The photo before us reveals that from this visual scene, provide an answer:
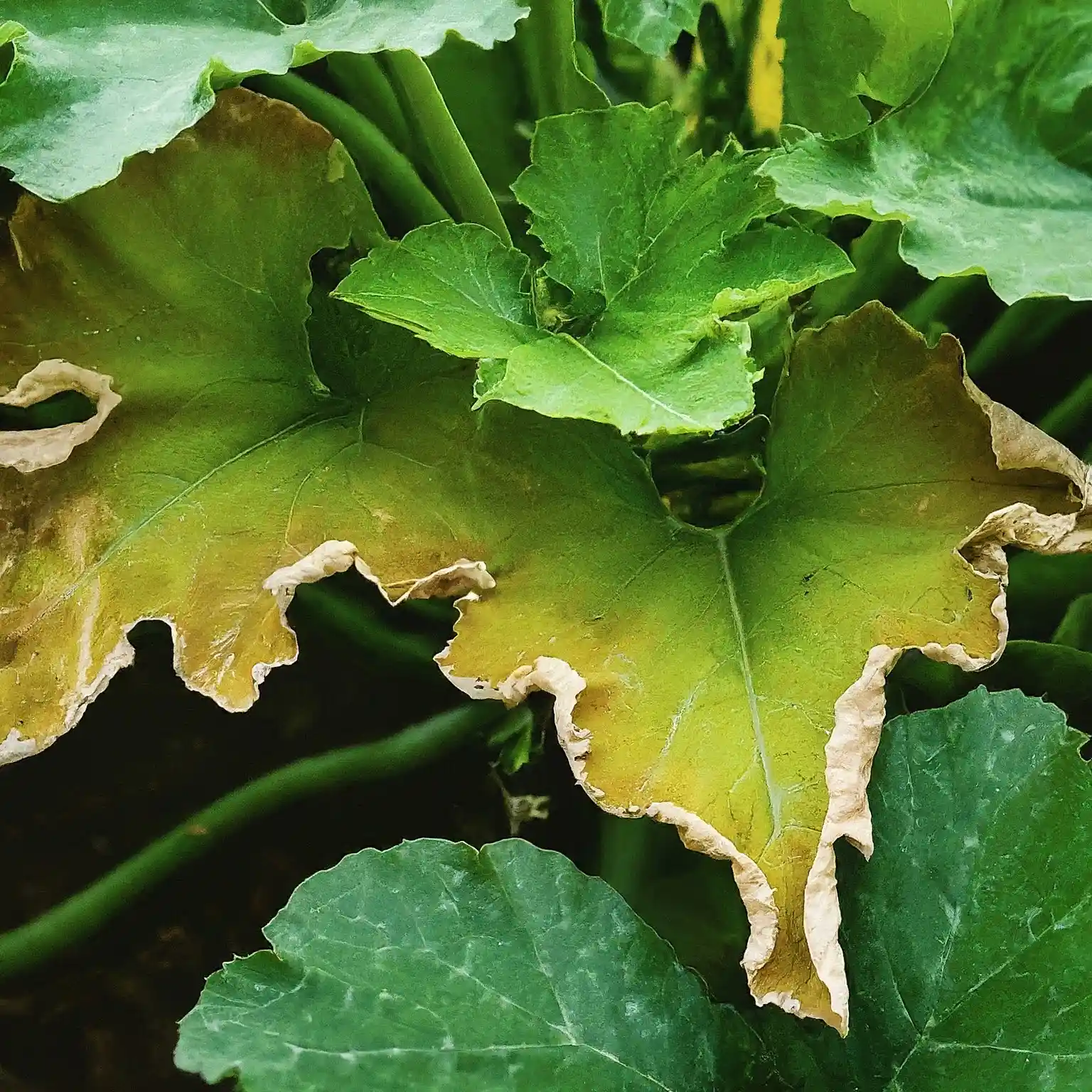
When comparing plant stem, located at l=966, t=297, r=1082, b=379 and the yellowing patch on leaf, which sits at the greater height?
the yellowing patch on leaf

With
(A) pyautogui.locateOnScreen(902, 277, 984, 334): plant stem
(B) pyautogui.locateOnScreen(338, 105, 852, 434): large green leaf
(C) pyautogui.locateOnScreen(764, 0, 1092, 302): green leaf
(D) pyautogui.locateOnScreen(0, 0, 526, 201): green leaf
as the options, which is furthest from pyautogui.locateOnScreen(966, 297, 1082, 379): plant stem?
(D) pyautogui.locateOnScreen(0, 0, 526, 201): green leaf

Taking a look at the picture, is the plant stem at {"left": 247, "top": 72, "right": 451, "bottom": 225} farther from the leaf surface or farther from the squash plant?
the leaf surface

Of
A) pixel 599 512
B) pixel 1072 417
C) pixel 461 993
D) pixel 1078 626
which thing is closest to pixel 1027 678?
pixel 1078 626

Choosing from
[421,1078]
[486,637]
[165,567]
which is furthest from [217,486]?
[421,1078]

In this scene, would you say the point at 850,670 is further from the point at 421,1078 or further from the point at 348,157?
the point at 348,157

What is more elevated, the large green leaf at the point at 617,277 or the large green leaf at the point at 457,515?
the large green leaf at the point at 617,277

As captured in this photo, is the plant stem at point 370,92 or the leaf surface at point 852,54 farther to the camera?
the plant stem at point 370,92

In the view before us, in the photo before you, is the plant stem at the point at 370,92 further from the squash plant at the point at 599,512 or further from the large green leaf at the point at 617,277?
the large green leaf at the point at 617,277

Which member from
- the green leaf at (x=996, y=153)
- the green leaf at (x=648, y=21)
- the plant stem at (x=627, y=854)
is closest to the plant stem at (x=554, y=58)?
the green leaf at (x=648, y=21)
